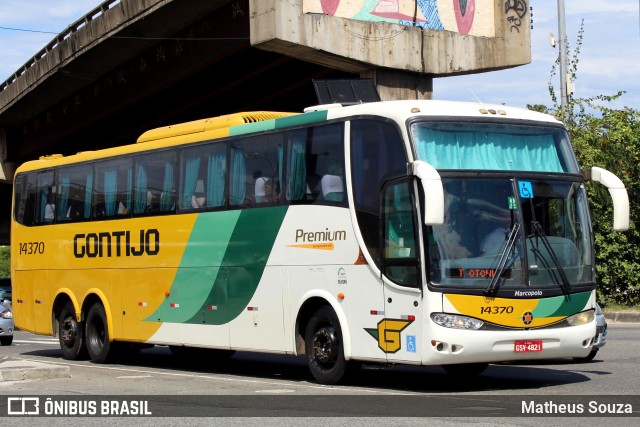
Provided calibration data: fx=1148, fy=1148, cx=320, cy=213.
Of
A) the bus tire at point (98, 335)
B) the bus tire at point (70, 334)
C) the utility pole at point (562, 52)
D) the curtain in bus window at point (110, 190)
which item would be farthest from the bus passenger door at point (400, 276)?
the utility pole at point (562, 52)

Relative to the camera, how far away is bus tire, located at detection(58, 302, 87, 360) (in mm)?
20562

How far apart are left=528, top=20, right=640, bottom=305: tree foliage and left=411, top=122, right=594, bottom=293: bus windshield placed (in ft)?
54.3

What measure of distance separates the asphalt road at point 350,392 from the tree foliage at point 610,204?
10771 millimetres

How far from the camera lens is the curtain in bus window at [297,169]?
1495 cm

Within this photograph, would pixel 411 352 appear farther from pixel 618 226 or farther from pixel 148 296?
pixel 148 296

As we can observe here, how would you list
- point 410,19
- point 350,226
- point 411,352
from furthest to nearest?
point 410,19 → point 350,226 → point 411,352

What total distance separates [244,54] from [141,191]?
15888mm

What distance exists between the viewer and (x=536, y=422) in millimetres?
10117

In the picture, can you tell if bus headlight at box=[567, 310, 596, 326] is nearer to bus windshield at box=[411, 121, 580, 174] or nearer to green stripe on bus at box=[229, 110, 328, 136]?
bus windshield at box=[411, 121, 580, 174]

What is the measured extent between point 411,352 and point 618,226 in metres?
2.90

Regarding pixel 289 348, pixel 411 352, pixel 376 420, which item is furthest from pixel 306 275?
pixel 376 420

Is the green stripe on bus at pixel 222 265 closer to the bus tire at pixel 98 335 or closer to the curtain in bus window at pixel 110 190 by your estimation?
the bus tire at pixel 98 335

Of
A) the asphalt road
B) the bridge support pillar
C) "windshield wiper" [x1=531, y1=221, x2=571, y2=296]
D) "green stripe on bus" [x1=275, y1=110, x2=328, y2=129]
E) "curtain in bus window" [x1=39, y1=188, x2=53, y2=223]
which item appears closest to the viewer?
the asphalt road

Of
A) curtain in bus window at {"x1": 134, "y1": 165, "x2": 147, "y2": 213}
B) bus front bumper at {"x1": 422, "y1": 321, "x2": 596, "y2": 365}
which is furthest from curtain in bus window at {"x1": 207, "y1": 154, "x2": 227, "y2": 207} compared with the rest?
bus front bumper at {"x1": 422, "y1": 321, "x2": 596, "y2": 365}
